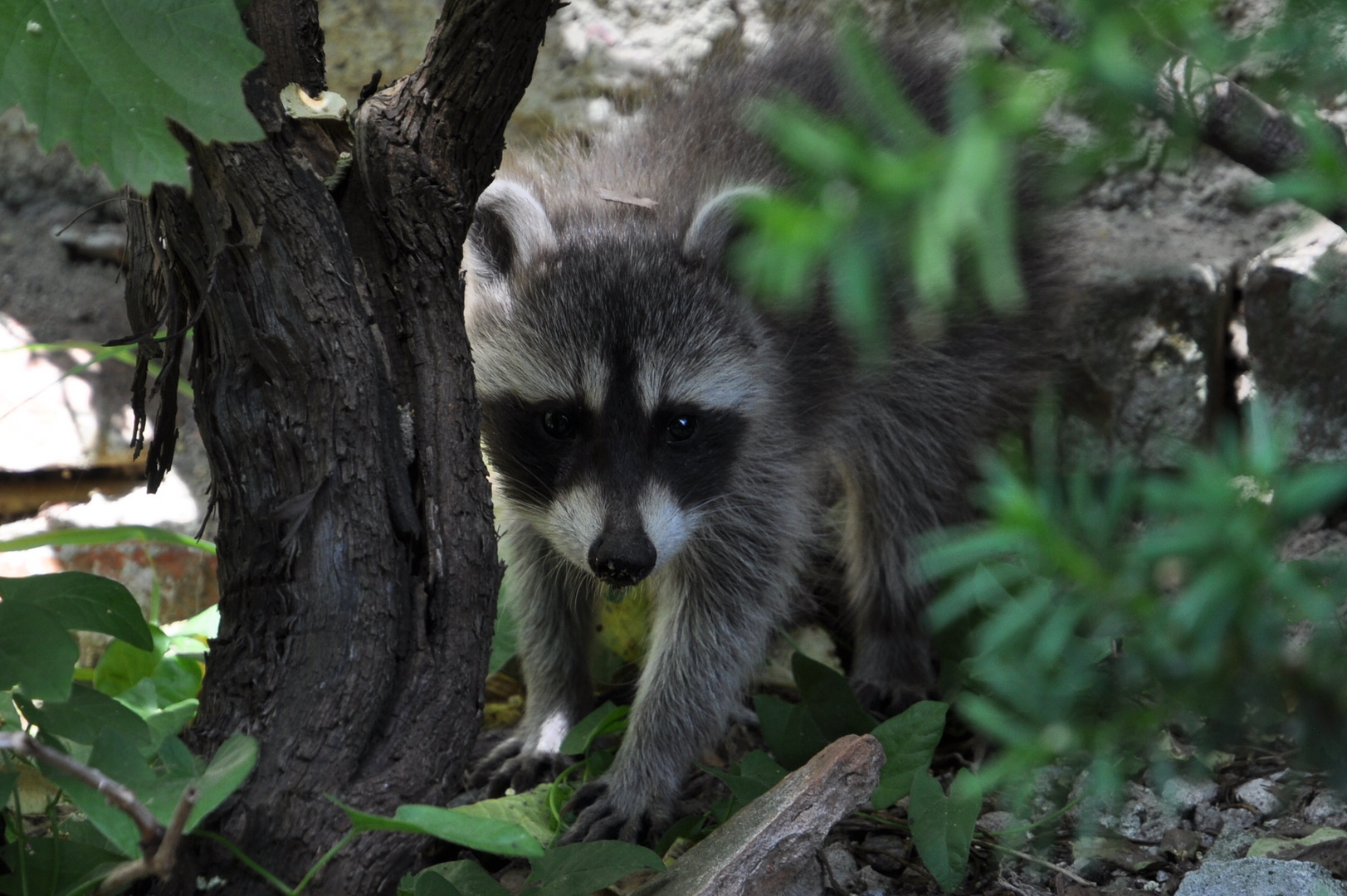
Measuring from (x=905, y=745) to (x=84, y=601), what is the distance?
4.86 ft

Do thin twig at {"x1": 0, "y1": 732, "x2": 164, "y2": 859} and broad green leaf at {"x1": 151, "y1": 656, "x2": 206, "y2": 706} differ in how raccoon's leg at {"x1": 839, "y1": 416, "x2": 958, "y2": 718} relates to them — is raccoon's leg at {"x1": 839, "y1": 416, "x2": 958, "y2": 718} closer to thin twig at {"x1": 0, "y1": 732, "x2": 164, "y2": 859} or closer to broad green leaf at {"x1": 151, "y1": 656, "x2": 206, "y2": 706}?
broad green leaf at {"x1": 151, "y1": 656, "x2": 206, "y2": 706}

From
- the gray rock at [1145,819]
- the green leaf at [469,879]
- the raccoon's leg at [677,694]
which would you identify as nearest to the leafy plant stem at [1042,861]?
the gray rock at [1145,819]

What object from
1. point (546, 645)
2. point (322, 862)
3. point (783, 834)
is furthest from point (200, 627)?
point (783, 834)

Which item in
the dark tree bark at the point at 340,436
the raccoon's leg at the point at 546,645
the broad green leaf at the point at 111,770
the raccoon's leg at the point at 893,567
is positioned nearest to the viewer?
the broad green leaf at the point at 111,770

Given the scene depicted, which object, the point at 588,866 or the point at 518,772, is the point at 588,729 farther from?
the point at 588,866

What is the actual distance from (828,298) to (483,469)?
1402 millimetres

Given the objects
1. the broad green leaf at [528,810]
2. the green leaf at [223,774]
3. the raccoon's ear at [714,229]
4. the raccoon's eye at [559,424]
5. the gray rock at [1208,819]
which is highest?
the raccoon's ear at [714,229]

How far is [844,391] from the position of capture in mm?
3268

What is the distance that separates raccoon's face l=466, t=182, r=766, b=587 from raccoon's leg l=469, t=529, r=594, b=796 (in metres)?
0.36

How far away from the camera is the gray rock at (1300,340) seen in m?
3.29

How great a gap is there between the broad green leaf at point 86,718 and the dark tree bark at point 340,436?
193 mm

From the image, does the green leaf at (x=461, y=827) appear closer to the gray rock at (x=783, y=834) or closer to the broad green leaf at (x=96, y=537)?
the gray rock at (x=783, y=834)

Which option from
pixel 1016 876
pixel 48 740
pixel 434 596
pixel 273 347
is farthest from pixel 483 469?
pixel 1016 876

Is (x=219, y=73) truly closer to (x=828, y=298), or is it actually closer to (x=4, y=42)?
(x=4, y=42)
